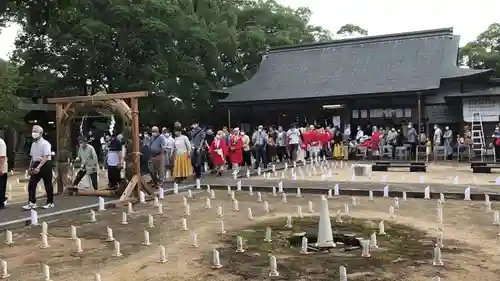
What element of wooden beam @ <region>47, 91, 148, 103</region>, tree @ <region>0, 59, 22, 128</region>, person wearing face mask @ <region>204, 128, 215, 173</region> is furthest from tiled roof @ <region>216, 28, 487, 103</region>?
wooden beam @ <region>47, 91, 148, 103</region>

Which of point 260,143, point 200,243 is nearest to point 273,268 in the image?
point 200,243

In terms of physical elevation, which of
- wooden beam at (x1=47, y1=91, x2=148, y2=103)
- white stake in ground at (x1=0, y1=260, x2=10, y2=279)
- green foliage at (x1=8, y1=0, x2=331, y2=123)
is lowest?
white stake in ground at (x1=0, y1=260, x2=10, y2=279)

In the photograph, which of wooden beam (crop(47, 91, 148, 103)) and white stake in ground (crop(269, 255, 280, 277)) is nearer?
white stake in ground (crop(269, 255, 280, 277))

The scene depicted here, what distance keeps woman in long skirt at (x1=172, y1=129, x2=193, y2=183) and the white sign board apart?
1489 centimetres

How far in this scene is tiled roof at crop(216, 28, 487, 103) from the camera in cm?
2603

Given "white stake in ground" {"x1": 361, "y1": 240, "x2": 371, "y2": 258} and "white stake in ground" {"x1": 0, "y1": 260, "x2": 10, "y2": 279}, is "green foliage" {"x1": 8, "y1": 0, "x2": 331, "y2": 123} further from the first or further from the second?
"white stake in ground" {"x1": 361, "y1": 240, "x2": 371, "y2": 258}

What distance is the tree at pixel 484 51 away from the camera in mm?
37719

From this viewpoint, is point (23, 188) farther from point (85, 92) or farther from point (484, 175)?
point (484, 175)

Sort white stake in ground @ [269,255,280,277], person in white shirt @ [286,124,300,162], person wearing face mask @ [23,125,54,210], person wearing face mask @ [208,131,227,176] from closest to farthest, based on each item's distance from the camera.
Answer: white stake in ground @ [269,255,280,277] → person wearing face mask @ [23,125,54,210] → person wearing face mask @ [208,131,227,176] → person in white shirt @ [286,124,300,162]

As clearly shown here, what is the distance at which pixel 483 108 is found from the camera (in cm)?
2327

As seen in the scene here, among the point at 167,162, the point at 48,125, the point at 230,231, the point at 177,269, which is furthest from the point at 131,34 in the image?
the point at 177,269

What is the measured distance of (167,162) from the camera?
16031mm

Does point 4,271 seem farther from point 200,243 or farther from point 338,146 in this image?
point 338,146

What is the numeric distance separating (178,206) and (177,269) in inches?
199
